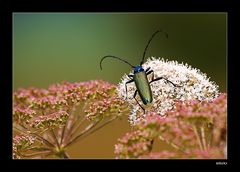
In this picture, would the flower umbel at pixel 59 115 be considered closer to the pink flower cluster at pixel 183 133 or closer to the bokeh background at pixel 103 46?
the bokeh background at pixel 103 46

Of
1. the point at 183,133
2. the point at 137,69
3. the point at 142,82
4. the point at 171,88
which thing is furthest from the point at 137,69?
the point at 183,133

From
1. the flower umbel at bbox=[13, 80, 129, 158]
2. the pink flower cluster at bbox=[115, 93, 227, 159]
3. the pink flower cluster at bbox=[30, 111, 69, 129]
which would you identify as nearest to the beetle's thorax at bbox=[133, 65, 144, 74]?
the flower umbel at bbox=[13, 80, 129, 158]

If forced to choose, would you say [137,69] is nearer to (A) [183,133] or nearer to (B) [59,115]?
(B) [59,115]

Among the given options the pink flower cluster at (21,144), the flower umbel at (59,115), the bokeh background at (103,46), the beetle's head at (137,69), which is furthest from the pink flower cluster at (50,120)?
the beetle's head at (137,69)

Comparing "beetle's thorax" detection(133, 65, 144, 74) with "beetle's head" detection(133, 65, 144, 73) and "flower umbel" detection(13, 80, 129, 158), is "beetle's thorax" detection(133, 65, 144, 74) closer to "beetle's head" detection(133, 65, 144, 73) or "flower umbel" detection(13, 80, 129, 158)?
"beetle's head" detection(133, 65, 144, 73)
